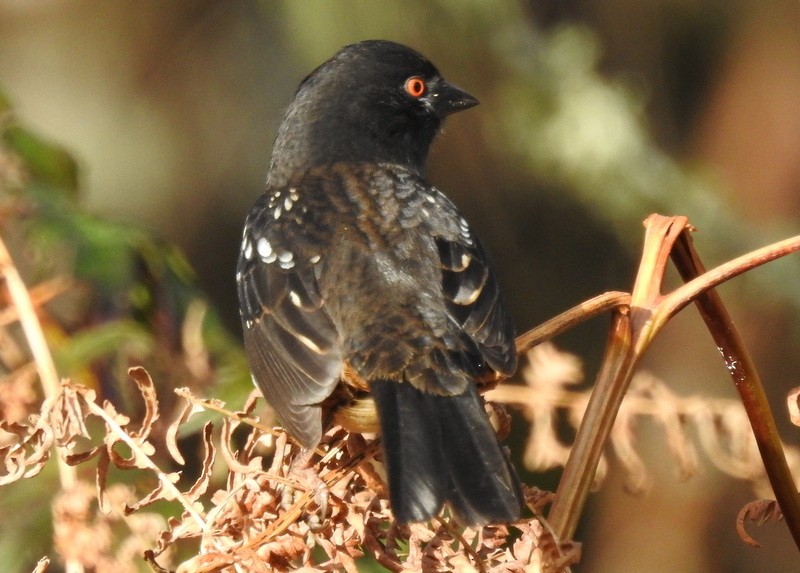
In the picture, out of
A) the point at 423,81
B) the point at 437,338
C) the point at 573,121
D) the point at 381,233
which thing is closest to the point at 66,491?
the point at 437,338

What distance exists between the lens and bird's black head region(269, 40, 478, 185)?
11.9ft

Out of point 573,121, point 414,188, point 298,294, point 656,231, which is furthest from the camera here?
point 573,121

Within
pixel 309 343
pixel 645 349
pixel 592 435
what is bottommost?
pixel 309 343

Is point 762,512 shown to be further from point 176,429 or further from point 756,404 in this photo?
point 176,429

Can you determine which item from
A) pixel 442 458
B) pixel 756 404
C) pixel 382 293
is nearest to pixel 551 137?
pixel 382 293

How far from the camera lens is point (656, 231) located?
2.05 metres

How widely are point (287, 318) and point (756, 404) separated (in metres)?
1.25

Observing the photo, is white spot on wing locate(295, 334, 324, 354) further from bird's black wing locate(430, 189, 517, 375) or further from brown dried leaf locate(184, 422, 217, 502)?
brown dried leaf locate(184, 422, 217, 502)

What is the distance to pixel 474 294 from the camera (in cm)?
280

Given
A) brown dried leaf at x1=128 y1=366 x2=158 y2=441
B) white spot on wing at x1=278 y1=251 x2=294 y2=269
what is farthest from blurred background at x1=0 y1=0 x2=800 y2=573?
brown dried leaf at x1=128 y1=366 x2=158 y2=441

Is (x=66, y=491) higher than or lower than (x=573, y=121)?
lower

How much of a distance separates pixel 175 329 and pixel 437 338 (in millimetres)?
848

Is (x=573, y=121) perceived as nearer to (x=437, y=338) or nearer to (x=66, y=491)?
(x=437, y=338)

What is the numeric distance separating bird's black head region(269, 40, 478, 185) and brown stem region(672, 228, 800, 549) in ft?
5.85
